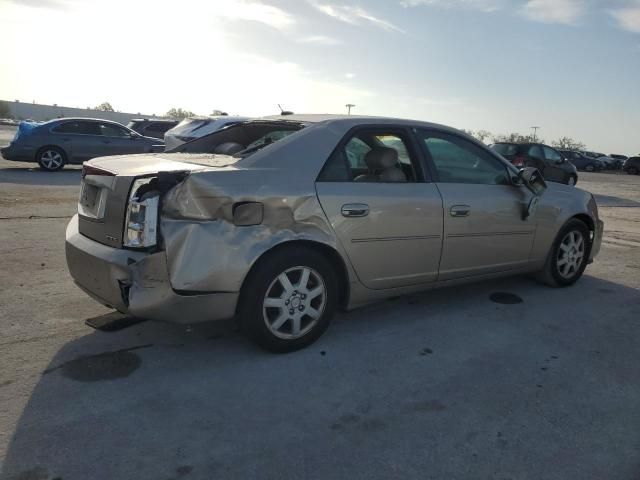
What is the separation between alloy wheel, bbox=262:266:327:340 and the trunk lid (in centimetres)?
→ 84

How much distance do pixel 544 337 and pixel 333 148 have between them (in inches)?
83.7

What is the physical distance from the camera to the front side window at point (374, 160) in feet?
12.2

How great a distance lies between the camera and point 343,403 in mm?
2967

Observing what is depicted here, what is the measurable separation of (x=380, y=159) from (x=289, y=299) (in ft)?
4.23

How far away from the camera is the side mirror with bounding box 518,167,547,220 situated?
4676mm

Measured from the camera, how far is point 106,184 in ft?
11.2

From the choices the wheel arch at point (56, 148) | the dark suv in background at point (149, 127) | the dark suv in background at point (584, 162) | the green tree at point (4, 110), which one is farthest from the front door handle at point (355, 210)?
the green tree at point (4, 110)

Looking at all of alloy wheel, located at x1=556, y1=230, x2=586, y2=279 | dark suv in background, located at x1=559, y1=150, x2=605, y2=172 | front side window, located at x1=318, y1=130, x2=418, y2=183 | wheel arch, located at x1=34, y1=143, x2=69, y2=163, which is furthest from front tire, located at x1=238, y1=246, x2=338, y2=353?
dark suv in background, located at x1=559, y1=150, x2=605, y2=172

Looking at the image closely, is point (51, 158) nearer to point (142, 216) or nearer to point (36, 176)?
point (36, 176)

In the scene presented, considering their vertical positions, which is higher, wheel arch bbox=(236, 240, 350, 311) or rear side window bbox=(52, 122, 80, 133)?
rear side window bbox=(52, 122, 80, 133)

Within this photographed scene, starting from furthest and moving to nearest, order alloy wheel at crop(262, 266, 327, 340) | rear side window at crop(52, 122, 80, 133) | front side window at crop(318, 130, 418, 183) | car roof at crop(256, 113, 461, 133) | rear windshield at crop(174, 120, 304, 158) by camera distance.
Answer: rear side window at crop(52, 122, 80, 133)
rear windshield at crop(174, 120, 304, 158)
car roof at crop(256, 113, 461, 133)
front side window at crop(318, 130, 418, 183)
alloy wheel at crop(262, 266, 327, 340)

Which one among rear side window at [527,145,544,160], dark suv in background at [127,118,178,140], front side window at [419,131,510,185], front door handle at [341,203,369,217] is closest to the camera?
front door handle at [341,203,369,217]

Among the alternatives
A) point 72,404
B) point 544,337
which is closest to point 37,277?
point 72,404

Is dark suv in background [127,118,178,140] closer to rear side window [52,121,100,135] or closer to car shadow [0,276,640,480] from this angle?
rear side window [52,121,100,135]
